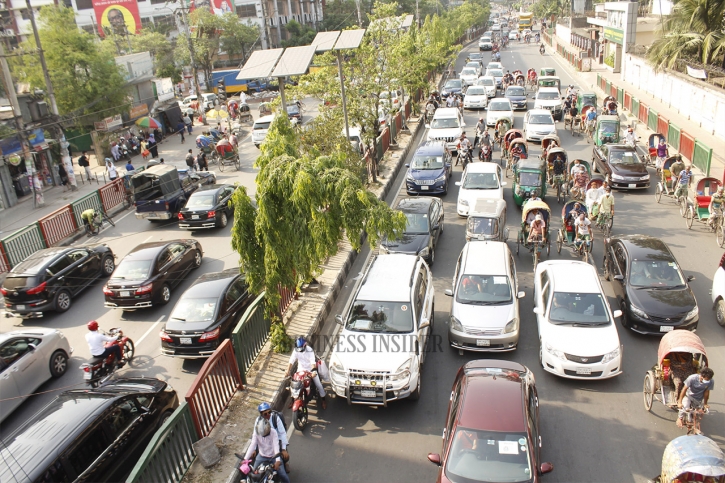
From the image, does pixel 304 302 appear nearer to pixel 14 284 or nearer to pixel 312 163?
pixel 312 163

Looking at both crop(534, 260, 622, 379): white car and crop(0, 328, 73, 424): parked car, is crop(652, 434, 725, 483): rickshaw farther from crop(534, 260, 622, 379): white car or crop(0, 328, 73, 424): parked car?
crop(0, 328, 73, 424): parked car

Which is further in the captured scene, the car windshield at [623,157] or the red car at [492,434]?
the car windshield at [623,157]

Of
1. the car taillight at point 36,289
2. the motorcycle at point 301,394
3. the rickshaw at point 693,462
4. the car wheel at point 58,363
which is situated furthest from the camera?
the car taillight at point 36,289

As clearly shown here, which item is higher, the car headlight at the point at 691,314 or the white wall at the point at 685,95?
the white wall at the point at 685,95

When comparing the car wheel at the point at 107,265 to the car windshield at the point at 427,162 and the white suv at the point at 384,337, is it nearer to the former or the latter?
the white suv at the point at 384,337

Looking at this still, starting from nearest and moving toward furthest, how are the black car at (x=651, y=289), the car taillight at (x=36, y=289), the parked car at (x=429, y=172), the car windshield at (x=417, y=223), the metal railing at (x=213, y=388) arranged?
the metal railing at (x=213, y=388) < the black car at (x=651, y=289) < the car taillight at (x=36, y=289) < the car windshield at (x=417, y=223) < the parked car at (x=429, y=172)

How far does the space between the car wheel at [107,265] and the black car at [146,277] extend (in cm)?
212

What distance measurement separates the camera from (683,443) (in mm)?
7344

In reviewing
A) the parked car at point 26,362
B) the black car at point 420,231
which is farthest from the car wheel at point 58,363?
the black car at point 420,231

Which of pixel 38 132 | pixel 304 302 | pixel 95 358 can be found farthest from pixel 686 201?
pixel 38 132

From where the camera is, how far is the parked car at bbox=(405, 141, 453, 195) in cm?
2123

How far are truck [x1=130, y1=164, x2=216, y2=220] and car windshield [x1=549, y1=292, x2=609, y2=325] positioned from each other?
48.4 ft

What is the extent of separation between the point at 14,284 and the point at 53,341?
3.57 metres

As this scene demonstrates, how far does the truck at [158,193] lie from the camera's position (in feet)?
68.0
